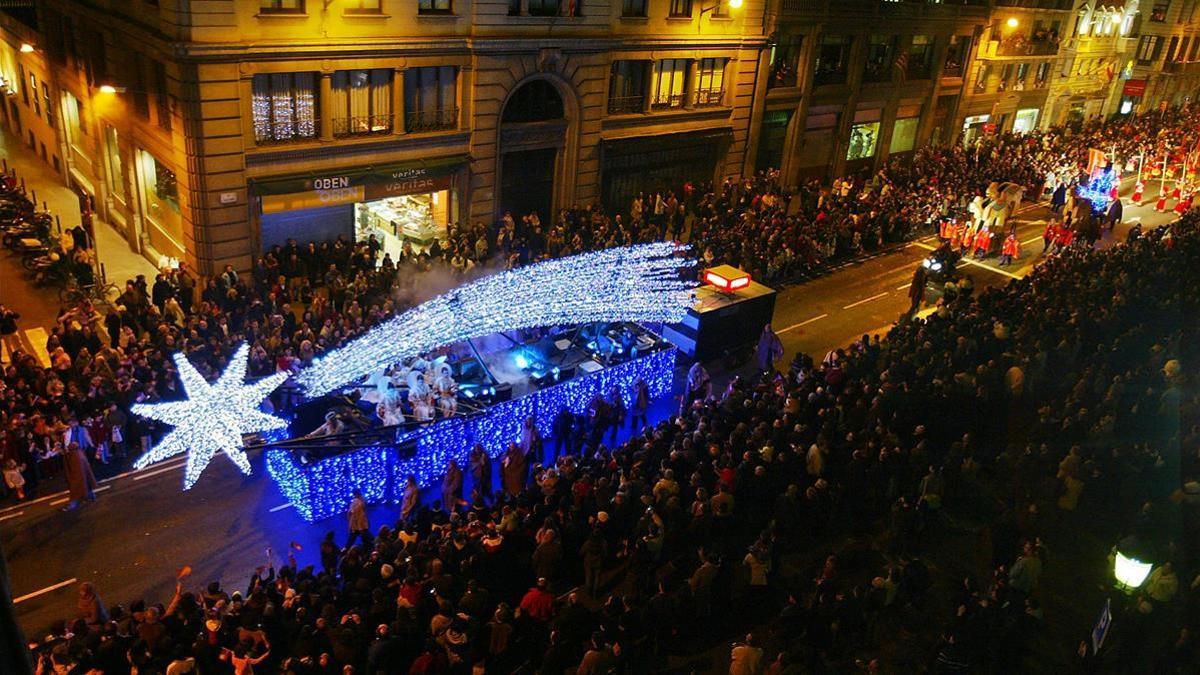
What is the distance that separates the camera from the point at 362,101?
Answer: 2717cm

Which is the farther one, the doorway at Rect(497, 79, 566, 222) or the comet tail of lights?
the doorway at Rect(497, 79, 566, 222)

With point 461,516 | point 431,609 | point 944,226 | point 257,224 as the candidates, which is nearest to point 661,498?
point 461,516

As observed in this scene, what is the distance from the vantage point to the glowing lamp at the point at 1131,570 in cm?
1317

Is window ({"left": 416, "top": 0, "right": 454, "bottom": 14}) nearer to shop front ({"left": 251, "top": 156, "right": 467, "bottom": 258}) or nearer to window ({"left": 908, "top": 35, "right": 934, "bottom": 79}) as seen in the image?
shop front ({"left": 251, "top": 156, "right": 467, "bottom": 258})

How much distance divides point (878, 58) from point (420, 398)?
35346mm

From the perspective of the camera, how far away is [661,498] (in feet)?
50.7

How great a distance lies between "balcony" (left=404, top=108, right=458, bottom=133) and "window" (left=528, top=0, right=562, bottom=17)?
14.4 ft

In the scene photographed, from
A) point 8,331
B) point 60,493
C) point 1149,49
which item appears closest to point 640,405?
point 60,493

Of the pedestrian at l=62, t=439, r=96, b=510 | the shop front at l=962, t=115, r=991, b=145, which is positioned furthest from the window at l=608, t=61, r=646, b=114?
the shop front at l=962, t=115, r=991, b=145

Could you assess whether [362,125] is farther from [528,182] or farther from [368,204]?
[528,182]

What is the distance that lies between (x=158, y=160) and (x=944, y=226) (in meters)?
28.6

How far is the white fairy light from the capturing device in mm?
17656

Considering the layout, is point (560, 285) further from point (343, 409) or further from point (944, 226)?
point (944, 226)

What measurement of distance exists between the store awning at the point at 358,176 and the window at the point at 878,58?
23852 millimetres
